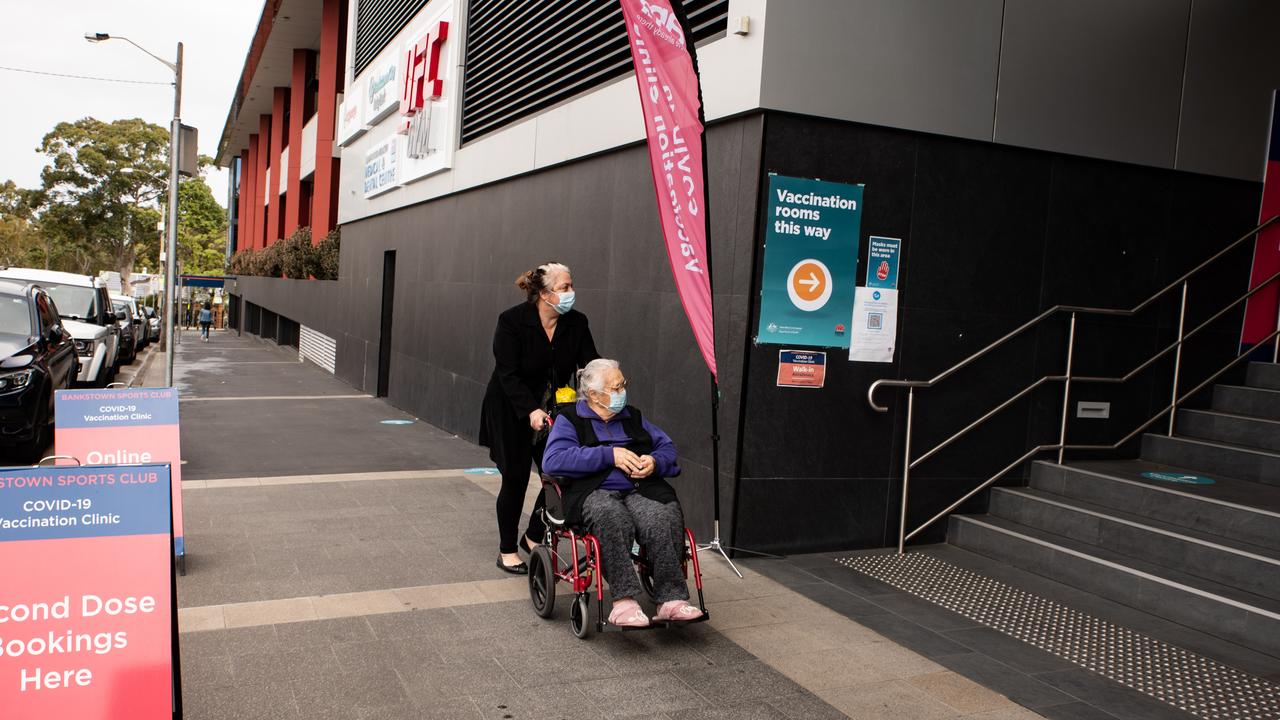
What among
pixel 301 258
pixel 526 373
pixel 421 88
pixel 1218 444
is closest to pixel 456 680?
pixel 526 373

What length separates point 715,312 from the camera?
6.52 meters

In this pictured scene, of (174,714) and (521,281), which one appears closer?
(174,714)

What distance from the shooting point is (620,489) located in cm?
491

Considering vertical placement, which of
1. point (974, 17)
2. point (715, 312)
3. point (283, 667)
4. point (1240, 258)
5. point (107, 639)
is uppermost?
point (974, 17)

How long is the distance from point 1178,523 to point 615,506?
149 inches

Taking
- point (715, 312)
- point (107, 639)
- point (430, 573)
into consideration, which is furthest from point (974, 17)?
point (107, 639)

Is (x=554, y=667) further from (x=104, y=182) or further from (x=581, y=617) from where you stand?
(x=104, y=182)

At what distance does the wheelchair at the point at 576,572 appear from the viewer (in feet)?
15.2

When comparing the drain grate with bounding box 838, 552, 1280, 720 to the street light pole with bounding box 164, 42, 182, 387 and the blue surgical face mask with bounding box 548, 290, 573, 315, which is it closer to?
the blue surgical face mask with bounding box 548, 290, 573, 315

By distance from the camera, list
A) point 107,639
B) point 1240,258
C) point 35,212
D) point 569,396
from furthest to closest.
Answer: point 35,212, point 1240,258, point 569,396, point 107,639

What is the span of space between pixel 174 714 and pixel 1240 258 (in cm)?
812

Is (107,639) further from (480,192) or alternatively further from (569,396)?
(480,192)

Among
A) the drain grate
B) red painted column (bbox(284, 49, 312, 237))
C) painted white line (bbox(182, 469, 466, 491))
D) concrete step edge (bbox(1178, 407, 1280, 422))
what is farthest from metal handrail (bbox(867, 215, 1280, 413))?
red painted column (bbox(284, 49, 312, 237))

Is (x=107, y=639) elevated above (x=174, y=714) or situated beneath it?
elevated above
